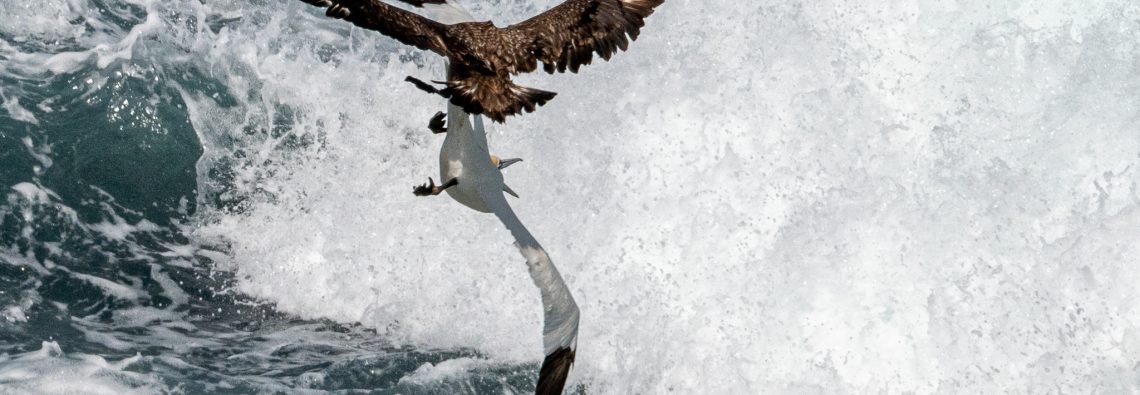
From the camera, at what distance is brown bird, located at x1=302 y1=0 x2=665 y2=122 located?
4.48 metres

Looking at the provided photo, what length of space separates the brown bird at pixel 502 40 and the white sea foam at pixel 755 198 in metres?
2.33

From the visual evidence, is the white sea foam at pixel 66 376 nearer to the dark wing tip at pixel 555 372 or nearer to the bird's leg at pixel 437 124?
the dark wing tip at pixel 555 372

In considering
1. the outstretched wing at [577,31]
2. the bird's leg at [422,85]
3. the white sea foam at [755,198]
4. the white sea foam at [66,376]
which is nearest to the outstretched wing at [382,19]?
the bird's leg at [422,85]

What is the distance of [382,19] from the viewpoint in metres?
4.56

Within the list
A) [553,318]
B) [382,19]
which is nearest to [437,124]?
[382,19]

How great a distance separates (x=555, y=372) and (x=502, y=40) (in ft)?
4.10

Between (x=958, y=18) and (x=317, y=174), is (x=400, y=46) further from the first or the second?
(x=958, y=18)

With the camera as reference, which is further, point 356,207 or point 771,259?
point 356,207

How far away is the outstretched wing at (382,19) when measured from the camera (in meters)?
4.53

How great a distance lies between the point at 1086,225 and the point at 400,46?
5002mm

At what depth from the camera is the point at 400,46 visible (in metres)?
10.2

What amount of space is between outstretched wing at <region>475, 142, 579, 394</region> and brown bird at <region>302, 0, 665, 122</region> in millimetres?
551

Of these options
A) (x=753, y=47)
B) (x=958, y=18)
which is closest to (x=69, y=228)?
(x=753, y=47)

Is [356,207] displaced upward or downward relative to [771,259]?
upward
